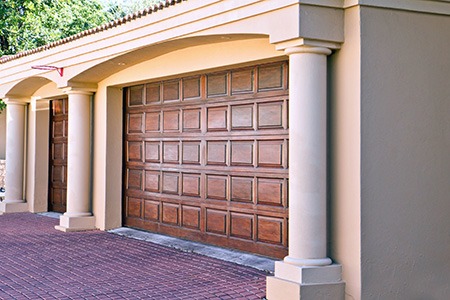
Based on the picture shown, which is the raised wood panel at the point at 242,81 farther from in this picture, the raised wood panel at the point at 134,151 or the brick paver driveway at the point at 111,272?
the raised wood panel at the point at 134,151

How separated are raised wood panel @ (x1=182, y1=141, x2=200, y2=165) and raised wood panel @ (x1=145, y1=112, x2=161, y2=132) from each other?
0.94 metres

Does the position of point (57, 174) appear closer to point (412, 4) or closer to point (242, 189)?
point (242, 189)

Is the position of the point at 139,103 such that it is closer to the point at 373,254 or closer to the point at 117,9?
the point at 373,254

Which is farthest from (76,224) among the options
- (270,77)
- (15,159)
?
(270,77)

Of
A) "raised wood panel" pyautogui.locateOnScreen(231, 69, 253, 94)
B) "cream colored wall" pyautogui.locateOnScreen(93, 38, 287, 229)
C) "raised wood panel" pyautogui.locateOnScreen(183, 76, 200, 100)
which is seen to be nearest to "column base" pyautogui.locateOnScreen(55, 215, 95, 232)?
"cream colored wall" pyautogui.locateOnScreen(93, 38, 287, 229)

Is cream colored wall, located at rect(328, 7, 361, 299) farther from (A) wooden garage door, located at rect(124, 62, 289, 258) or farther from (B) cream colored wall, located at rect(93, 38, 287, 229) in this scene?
(B) cream colored wall, located at rect(93, 38, 287, 229)

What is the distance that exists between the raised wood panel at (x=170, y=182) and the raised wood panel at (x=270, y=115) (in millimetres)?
2463

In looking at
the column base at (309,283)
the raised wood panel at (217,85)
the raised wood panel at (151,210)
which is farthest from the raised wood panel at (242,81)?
the column base at (309,283)

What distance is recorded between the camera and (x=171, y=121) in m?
10.9

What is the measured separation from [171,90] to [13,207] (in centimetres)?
646

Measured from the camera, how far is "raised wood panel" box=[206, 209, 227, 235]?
382 inches

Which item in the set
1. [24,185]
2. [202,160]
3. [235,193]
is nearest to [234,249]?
[235,193]

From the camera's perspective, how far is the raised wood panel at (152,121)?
11273 mm

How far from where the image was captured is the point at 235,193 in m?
9.44
